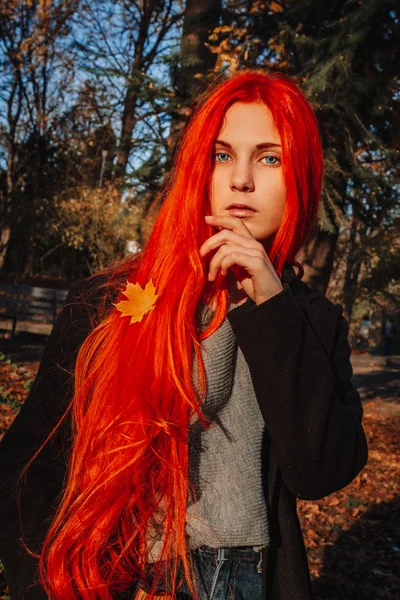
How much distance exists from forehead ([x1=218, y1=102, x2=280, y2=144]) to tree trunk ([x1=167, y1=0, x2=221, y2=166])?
12.8ft

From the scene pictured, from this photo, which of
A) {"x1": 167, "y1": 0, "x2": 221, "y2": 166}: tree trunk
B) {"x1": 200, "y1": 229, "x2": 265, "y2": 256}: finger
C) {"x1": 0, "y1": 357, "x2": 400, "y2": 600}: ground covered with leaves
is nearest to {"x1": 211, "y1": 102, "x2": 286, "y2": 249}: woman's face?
{"x1": 200, "y1": 229, "x2": 265, "y2": 256}: finger

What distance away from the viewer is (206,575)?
131 centimetres

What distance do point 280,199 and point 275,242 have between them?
12cm

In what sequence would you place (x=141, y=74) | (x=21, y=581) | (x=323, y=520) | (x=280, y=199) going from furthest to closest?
(x=141, y=74) < (x=323, y=520) < (x=280, y=199) < (x=21, y=581)

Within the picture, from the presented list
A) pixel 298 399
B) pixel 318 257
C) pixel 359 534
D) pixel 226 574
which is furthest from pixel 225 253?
pixel 318 257

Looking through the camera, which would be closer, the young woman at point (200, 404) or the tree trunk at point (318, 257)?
the young woman at point (200, 404)

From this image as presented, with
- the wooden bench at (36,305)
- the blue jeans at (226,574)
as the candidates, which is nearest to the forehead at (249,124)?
the blue jeans at (226,574)

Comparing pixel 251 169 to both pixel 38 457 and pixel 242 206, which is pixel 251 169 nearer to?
pixel 242 206

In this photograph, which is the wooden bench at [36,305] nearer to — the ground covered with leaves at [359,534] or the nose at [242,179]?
the ground covered with leaves at [359,534]

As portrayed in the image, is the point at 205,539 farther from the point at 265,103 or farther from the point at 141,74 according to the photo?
the point at 141,74

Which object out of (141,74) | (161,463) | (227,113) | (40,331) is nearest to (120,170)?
(141,74)

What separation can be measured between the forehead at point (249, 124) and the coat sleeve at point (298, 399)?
43 cm

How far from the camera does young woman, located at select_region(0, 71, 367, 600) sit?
124 cm

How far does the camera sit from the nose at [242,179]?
1394 millimetres
